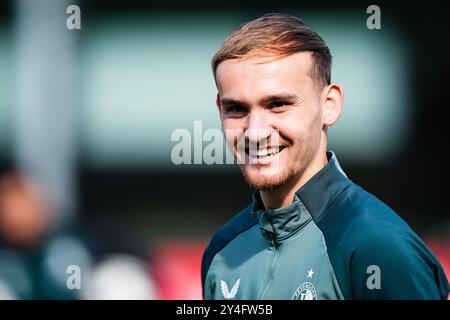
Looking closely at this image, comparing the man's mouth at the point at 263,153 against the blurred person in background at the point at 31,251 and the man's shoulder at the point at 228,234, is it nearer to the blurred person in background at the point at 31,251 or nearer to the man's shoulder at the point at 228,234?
the man's shoulder at the point at 228,234

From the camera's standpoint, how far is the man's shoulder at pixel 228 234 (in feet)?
9.46

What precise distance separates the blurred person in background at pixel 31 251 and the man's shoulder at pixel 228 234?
66.1 inches

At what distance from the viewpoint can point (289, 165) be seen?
8.16 ft

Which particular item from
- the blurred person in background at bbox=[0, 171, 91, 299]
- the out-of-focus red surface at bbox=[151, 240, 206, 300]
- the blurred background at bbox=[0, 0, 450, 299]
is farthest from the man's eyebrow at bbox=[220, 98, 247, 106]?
the blurred background at bbox=[0, 0, 450, 299]

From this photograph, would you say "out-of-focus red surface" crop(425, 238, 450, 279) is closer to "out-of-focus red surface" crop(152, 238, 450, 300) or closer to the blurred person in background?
"out-of-focus red surface" crop(152, 238, 450, 300)

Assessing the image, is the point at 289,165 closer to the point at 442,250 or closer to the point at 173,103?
the point at 442,250

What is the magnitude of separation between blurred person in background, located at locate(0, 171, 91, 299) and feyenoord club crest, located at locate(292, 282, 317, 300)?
2286 mm

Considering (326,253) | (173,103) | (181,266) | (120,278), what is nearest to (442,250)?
(181,266)

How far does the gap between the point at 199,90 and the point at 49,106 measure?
1.74 meters

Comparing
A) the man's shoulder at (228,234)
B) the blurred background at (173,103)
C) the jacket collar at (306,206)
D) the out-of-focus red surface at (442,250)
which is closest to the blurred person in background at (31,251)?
the man's shoulder at (228,234)

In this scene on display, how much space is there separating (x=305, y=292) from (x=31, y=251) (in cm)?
276

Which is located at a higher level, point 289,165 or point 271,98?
point 271,98

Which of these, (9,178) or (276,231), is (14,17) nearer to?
(9,178)

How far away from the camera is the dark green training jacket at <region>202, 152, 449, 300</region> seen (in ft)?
7.10
